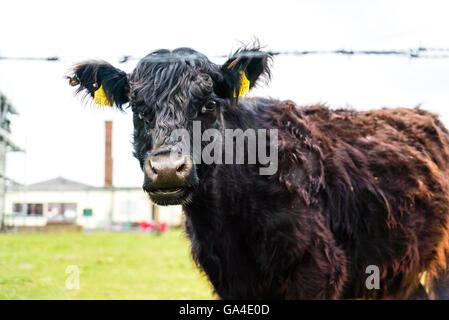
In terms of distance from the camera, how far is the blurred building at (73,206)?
8.72 meters

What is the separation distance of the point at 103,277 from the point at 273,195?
18.4 feet

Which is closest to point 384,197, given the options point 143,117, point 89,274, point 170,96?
point 170,96

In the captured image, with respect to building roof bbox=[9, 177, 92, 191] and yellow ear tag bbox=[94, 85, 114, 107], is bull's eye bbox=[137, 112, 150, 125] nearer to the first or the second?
yellow ear tag bbox=[94, 85, 114, 107]

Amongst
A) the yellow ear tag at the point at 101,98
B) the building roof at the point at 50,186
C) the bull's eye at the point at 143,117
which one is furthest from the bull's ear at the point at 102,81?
the building roof at the point at 50,186

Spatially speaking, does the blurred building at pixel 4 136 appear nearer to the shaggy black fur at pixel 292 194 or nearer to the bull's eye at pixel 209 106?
the shaggy black fur at pixel 292 194

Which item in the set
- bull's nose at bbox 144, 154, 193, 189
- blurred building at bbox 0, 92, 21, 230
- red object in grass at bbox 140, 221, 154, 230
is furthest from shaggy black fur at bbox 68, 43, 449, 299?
red object in grass at bbox 140, 221, 154, 230

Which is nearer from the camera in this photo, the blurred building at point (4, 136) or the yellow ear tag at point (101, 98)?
the yellow ear tag at point (101, 98)

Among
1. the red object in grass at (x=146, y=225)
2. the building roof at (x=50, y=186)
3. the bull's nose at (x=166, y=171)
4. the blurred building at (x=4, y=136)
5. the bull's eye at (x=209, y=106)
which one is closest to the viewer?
the bull's nose at (x=166, y=171)

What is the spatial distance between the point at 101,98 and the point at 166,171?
139 cm

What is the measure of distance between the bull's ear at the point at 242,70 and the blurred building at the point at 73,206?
1134 mm

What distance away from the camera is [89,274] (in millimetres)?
8578

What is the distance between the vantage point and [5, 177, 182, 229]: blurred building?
28.6 feet

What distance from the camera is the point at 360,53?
354 cm

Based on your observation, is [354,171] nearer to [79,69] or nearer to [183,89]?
[183,89]
